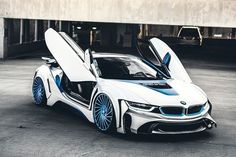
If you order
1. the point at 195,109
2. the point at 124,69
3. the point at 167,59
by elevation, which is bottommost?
the point at 195,109

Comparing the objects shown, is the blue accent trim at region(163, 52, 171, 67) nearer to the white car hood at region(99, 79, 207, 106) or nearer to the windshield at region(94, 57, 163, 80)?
the windshield at region(94, 57, 163, 80)

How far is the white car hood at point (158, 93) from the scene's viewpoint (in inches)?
291

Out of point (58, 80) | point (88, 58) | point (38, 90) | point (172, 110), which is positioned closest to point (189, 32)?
point (38, 90)

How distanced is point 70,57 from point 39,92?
196cm

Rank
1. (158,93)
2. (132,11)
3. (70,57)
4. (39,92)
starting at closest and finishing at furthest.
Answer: (158,93), (70,57), (39,92), (132,11)

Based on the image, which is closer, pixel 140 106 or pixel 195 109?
pixel 140 106

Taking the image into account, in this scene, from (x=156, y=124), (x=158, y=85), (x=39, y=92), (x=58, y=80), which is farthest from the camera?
(x=39, y=92)

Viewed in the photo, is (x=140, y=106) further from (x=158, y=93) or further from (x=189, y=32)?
(x=189, y=32)

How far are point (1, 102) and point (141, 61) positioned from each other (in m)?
3.58

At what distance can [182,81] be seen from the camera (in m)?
8.67

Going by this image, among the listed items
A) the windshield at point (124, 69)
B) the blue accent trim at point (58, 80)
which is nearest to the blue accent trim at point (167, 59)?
the windshield at point (124, 69)

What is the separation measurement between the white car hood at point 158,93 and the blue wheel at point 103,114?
0.29 meters

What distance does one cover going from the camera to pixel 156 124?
285 inches

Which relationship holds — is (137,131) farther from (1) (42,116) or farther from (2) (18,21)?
(2) (18,21)
